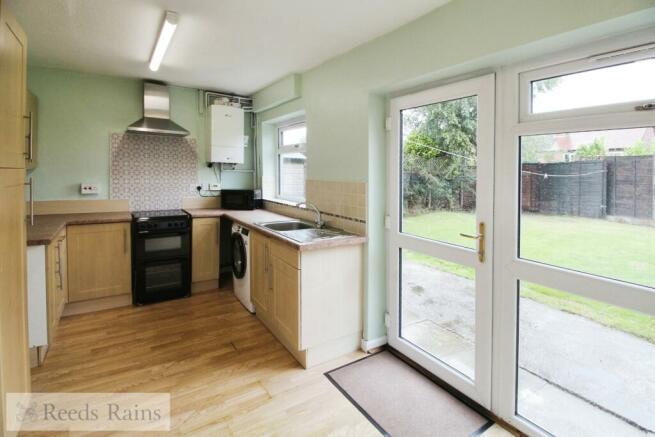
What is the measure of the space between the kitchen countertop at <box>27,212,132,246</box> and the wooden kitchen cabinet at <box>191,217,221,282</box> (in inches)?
28.0

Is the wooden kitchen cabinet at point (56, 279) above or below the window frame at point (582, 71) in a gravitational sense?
below

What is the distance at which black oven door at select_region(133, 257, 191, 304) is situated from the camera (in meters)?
3.74

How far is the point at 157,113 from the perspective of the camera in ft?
13.7

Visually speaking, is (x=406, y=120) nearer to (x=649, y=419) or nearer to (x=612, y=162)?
(x=612, y=162)

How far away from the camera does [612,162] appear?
159 cm

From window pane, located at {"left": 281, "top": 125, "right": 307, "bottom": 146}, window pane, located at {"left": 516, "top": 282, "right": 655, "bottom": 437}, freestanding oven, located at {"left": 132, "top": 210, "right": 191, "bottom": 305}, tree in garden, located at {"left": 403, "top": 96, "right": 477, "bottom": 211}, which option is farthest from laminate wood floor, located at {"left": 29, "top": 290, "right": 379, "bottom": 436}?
window pane, located at {"left": 281, "top": 125, "right": 307, "bottom": 146}

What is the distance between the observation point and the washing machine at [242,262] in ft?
11.6

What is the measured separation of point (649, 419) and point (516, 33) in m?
1.86

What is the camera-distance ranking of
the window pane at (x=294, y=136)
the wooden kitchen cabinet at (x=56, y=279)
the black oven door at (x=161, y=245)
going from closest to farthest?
the wooden kitchen cabinet at (x=56, y=279) → the black oven door at (x=161, y=245) → the window pane at (x=294, y=136)

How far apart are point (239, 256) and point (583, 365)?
295cm

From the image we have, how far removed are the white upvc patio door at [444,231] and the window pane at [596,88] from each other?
0.89ft

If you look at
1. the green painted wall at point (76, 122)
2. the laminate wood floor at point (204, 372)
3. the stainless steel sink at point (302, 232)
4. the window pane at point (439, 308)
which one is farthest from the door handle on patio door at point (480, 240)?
the green painted wall at point (76, 122)

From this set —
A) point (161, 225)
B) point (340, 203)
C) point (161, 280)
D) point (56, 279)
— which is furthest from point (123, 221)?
point (340, 203)

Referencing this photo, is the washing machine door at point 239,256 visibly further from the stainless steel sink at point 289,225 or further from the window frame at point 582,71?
the window frame at point 582,71
